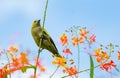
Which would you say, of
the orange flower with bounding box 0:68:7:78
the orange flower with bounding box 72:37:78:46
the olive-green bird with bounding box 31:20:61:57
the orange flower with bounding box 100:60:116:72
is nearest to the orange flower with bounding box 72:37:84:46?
the orange flower with bounding box 72:37:78:46

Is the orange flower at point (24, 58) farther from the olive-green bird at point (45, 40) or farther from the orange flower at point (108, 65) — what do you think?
the orange flower at point (108, 65)

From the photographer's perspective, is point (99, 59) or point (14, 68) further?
point (99, 59)

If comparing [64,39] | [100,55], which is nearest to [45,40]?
[64,39]

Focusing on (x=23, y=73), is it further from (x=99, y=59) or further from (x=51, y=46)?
(x=51, y=46)

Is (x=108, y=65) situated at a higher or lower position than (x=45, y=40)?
lower

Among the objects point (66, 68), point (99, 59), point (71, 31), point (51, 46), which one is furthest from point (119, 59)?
point (51, 46)

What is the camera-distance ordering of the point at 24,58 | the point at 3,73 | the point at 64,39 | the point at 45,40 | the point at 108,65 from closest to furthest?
the point at 3,73 → the point at 24,58 → the point at 108,65 → the point at 64,39 → the point at 45,40

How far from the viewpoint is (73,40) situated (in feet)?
7.23

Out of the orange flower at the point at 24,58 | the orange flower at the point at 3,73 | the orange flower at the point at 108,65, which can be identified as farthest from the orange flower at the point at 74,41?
the orange flower at the point at 3,73

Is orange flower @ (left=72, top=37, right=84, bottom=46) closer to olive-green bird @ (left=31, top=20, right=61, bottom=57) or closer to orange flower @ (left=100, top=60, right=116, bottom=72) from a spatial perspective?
olive-green bird @ (left=31, top=20, right=61, bottom=57)

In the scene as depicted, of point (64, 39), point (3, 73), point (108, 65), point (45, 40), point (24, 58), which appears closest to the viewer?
point (3, 73)

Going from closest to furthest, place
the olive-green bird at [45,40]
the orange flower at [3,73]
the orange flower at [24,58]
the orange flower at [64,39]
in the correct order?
1. the orange flower at [3,73]
2. the orange flower at [24,58]
3. the orange flower at [64,39]
4. the olive-green bird at [45,40]

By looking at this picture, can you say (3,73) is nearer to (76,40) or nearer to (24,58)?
(24,58)

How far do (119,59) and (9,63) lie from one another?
0.75m
